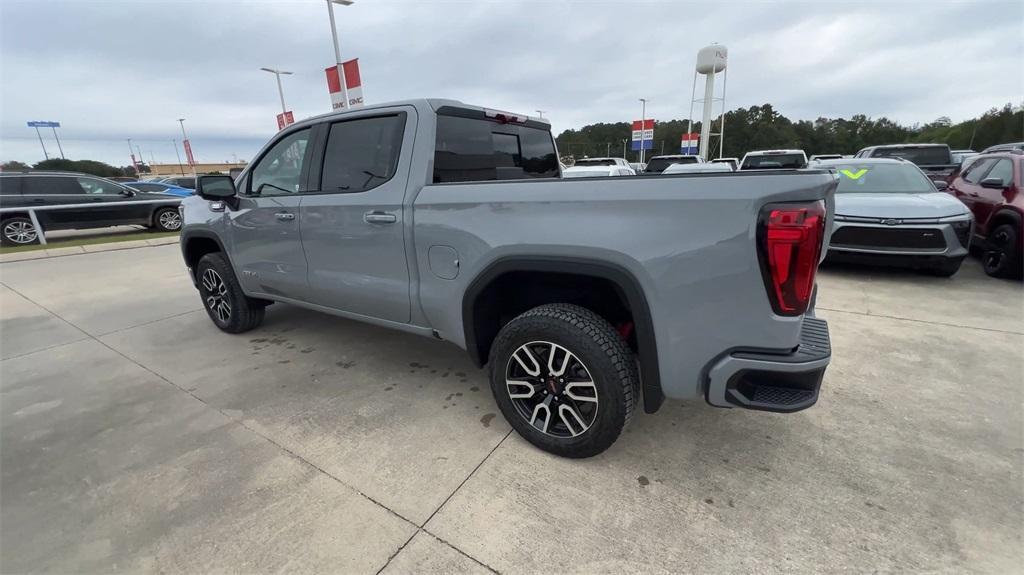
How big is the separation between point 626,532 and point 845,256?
5440 mm

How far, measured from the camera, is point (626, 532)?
1.90m

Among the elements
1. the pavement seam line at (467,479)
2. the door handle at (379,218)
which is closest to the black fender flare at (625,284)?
the door handle at (379,218)

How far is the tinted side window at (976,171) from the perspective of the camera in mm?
6436

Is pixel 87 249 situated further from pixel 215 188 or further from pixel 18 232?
pixel 215 188

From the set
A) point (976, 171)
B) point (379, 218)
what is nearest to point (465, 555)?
point (379, 218)

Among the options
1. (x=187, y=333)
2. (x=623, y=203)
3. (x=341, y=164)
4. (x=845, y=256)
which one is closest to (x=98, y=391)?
(x=187, y=333)

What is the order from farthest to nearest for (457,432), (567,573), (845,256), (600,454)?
(845,256)
(457,432)
(600,454)
(567,573)

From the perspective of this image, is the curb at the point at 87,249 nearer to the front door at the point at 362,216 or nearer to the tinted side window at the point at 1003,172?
the front door at the point at 362,216

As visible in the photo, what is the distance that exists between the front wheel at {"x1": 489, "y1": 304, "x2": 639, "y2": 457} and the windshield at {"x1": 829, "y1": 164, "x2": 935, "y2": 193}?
5.73 m

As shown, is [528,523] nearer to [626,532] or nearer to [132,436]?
[626,532]

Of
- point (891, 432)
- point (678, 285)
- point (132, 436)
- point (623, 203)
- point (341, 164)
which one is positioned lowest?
point (891, 432)

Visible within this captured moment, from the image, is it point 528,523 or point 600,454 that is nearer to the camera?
point 528,523

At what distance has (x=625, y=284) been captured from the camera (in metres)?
1.96

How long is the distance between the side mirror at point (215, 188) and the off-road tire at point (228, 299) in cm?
70
